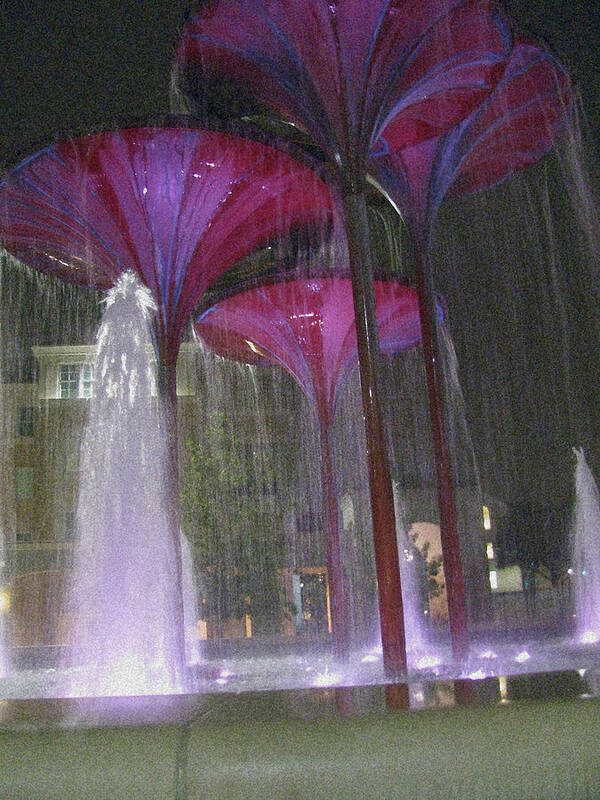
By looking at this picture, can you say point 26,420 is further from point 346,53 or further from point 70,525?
point 346,53

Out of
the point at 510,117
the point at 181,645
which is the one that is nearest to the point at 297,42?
the point at 510,117

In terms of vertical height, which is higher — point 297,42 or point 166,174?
point 297,42

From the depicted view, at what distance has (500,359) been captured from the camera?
2592 cm

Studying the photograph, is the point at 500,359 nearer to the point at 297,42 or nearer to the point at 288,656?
the point at 288,656

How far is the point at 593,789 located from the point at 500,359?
2419 centimetres

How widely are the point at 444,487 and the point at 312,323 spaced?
14.2 ft

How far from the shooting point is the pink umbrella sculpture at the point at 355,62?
7.93 metres

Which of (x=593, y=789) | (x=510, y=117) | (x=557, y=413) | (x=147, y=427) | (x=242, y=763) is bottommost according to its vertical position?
(x=593, y=789)

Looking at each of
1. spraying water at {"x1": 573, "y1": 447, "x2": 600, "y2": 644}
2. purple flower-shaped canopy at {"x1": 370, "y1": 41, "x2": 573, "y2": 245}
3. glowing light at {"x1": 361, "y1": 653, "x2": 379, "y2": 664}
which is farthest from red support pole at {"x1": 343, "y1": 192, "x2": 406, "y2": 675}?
spraying water at {"x1": 573, "y1": 447, "x2": 600, "y2": 644}

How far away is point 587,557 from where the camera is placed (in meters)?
19.0

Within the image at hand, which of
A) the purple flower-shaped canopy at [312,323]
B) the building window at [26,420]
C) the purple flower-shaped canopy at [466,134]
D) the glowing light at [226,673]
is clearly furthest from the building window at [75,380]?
the purple flower-shaped canopy at [466,134]

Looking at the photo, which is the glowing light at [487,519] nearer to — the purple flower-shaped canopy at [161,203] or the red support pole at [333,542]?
the red support pole at [333,542]

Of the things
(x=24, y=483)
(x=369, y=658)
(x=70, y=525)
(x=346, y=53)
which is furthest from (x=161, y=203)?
(x=24, y=483)

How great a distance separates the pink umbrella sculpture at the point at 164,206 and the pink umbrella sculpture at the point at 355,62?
33.9 inches
